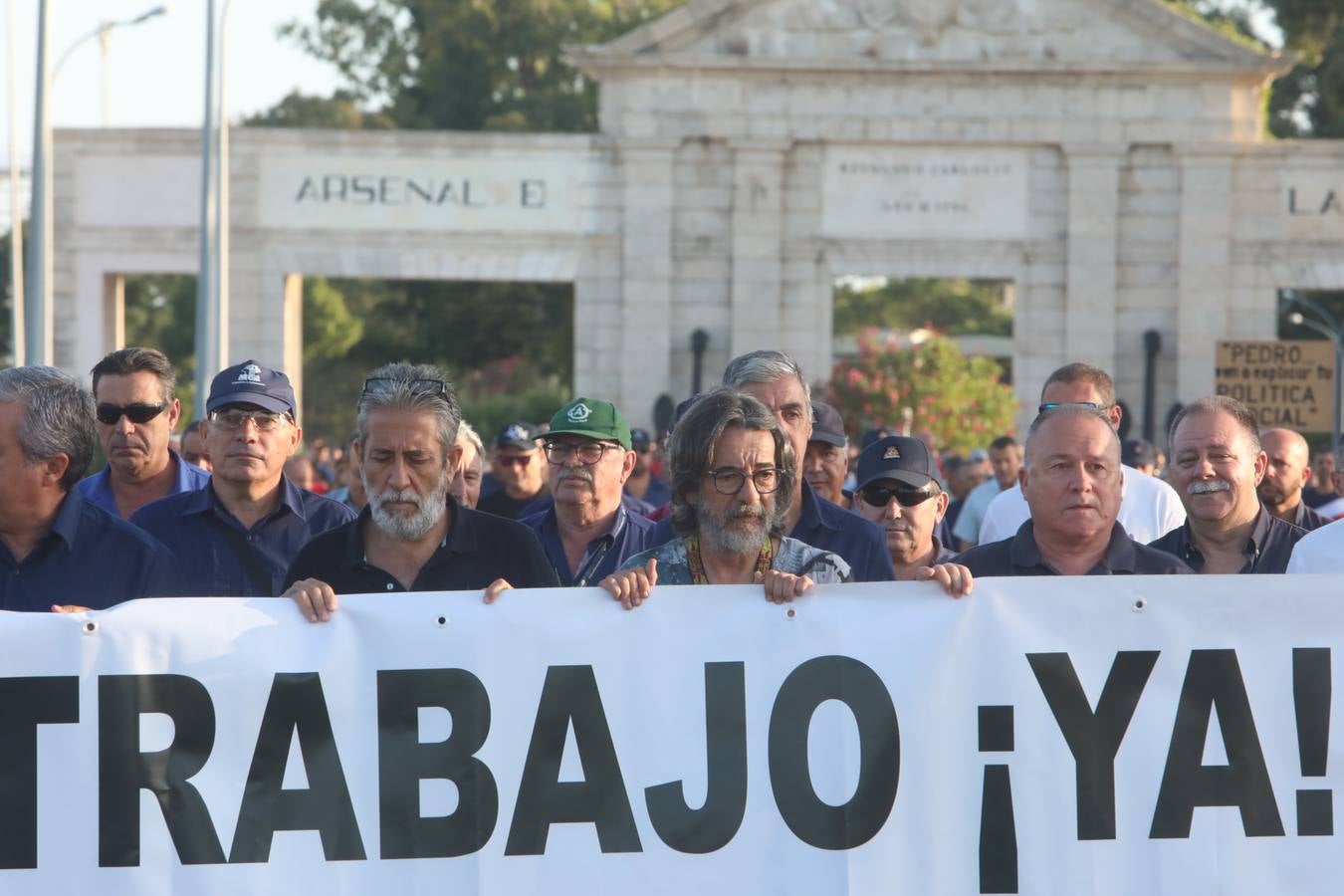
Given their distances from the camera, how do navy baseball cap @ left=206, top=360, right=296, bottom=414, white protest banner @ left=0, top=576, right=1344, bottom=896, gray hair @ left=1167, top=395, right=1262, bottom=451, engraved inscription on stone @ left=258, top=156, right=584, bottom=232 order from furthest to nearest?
1. engraved inscription on stone @ left=258, top=156, right=584, bottom=232
2. gray hair @ left=1167, top=395, right=1262, bottom=451
3. navy baseball cap @ left=206, top=360, right=296, bottom=414
4. white protest banner @ left=0, top=576, right=1344, bottom=896

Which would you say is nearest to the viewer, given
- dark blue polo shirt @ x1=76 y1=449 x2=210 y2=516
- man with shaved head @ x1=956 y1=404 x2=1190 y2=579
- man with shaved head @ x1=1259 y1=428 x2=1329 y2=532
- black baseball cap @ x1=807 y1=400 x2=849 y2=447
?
man with shaved head @ x1=956 y1=404 x2=1190 y2=579

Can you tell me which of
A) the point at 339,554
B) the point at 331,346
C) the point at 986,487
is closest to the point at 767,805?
the point at 339,554

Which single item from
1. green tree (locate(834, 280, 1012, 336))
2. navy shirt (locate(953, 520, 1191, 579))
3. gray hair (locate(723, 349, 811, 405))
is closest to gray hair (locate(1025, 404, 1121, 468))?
navy shirt (locate(953, 520, 1191, 579))

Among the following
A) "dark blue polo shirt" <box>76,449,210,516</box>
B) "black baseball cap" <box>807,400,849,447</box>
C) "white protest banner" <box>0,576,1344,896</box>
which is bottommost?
"white protest banner" <box>0,576,1344,896</box>

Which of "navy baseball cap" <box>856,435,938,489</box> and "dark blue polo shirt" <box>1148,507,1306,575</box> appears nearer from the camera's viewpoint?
"dark blue polo shirt" <box>1148,507,1306,575</box>

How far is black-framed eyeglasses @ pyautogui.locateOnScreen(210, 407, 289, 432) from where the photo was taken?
6430 mm

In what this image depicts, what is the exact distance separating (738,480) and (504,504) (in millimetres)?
6163

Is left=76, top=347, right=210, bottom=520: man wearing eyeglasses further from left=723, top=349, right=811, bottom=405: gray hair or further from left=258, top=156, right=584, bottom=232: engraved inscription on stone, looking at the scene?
left=258, top=156, right=584, bottom=232: engraved inscription on stone

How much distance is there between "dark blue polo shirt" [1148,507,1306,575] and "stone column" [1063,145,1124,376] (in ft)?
73.6

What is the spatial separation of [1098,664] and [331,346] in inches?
1836

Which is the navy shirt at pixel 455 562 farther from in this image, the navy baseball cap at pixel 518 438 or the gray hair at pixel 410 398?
the navy baseball cap at pixel 518 438

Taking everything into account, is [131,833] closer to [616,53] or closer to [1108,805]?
[1108,805]

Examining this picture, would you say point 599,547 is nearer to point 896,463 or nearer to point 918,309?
point 896,463

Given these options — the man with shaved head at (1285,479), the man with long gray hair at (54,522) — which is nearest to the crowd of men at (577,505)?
the man with long gray hair at (54,522)
